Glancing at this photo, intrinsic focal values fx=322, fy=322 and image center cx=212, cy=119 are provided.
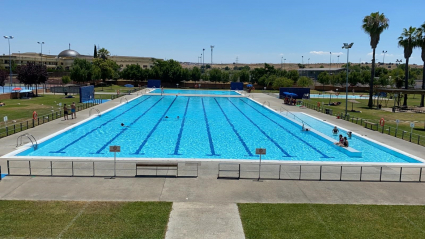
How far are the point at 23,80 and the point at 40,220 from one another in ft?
152

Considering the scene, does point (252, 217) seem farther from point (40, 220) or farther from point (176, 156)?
point (176, 156)

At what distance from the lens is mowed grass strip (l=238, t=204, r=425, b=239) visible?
9.39 meters

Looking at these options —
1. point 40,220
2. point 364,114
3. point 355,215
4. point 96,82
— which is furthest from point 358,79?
point 40,220

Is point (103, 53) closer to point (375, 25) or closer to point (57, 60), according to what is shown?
point (57, 60)

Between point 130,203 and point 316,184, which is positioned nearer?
point 130,203

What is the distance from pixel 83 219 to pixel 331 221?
25.2ft

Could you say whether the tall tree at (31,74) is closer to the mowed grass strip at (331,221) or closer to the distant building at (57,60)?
the mowed grass strip at (331,221)

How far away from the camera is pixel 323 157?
19.5 metres

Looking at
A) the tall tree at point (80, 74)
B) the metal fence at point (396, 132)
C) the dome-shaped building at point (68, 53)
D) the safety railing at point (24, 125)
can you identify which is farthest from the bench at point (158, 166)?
the dome-shaped building at point (68, 53)

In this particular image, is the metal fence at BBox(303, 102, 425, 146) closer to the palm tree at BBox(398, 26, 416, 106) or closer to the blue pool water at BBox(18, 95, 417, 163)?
the blue pool water at BBox(18, 95, 417, 163)

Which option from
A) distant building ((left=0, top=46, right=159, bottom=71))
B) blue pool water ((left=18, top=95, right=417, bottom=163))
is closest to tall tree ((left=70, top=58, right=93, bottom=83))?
blue pool water ((left=18, top=95, right=417, bottom=163))

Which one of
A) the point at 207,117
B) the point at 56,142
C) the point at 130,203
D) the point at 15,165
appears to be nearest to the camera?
the point at 130,203

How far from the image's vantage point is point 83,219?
9.82m

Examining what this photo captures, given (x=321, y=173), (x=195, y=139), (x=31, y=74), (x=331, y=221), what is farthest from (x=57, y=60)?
(x=331, y=221)
